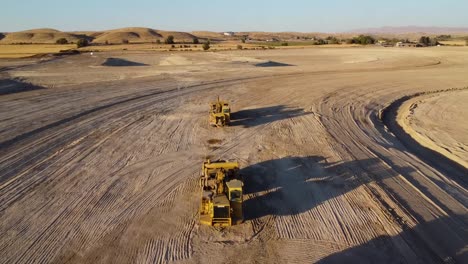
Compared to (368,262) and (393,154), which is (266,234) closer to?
(368,262)

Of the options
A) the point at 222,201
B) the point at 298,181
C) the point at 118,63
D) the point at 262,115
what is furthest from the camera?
the point at 118,63

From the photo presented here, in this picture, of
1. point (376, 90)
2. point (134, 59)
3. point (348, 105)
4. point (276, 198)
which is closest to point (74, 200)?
point (276, 198)

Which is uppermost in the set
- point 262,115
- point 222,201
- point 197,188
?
point 222,201

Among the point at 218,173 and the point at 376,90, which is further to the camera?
the point at 376,90

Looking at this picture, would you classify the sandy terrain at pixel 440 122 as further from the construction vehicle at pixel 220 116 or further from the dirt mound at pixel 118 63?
the dirt mound at pixel 118 63

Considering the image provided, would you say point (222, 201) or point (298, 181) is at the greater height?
point (222, 201)

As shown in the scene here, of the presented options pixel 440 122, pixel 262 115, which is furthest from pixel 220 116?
pixel 440 122

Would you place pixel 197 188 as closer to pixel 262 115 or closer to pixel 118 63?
pixel 262 115
